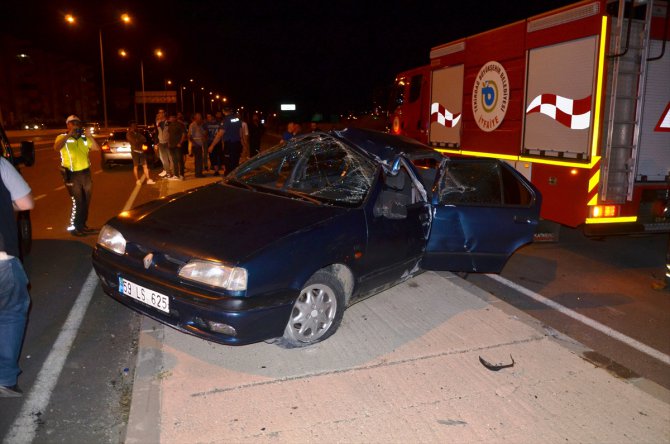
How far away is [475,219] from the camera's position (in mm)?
5180

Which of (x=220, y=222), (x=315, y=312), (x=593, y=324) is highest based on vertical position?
(x=220, y=222)

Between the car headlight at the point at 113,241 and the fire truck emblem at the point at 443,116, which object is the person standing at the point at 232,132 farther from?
the car headlight at the point at 113,241

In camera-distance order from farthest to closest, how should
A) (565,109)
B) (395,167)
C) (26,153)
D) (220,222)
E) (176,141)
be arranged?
(176,141)
(565,109)
(26,153)
(395,167)
(220,222)

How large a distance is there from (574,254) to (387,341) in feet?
15.2

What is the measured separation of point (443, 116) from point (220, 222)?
26.9 ft

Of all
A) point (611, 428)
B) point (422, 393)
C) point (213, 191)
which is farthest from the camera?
point (213, 191)

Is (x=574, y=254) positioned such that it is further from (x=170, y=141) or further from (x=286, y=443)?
(x=170, y=141)

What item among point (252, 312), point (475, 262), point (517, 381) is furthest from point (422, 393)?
point (475, 262)

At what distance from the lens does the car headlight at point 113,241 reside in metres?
4.23

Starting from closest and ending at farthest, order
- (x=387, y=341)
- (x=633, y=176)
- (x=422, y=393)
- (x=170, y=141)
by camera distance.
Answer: (x=422, y=393)
(x=387, y=341)
(x=633, y=176)
(x=170, y=141)

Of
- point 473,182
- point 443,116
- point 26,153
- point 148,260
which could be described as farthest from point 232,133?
point 148,260

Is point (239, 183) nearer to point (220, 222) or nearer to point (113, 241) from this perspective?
point (220, 222)

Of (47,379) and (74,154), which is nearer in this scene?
(47,379)

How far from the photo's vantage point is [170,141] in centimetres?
1415
